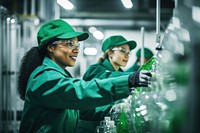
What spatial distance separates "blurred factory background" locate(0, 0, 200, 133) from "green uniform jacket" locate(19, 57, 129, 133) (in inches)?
13.0

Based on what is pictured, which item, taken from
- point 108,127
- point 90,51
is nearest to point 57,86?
point 108,127

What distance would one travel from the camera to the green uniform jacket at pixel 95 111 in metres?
3.48

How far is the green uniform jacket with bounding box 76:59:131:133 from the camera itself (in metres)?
3.48

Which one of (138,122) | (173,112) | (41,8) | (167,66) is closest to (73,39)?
(138,122)

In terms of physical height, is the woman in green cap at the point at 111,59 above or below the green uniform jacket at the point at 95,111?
above

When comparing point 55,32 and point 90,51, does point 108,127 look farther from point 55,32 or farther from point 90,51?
point 90,51

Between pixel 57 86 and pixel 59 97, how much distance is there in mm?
76

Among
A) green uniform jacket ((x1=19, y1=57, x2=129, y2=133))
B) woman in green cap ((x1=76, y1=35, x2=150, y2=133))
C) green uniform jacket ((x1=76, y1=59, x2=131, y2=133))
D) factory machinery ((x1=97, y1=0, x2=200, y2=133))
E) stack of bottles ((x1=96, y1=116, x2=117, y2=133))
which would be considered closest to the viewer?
factory machinery ((x1=97, y1=0, x2=200, y2=133))

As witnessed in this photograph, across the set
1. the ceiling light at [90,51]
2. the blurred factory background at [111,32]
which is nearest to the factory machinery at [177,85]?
the blurred factory background at [111,32]

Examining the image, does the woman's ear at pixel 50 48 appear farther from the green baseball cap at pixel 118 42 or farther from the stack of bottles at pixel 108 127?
the green baseball cap at pixel 118 42

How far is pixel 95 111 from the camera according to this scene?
3.48 meters

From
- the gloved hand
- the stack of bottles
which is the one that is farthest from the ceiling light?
the gloved hand

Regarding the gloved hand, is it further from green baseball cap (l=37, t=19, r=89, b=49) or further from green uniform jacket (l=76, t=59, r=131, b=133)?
green uniform jacket (l=76, t=59, r=131, b=133)

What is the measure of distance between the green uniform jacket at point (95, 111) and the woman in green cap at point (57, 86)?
53 cm
